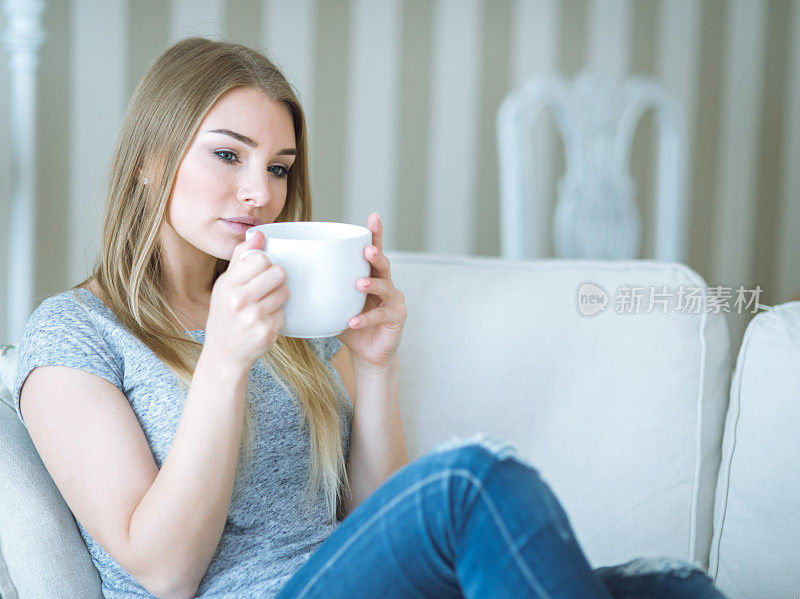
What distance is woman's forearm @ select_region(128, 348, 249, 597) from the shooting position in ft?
2.94

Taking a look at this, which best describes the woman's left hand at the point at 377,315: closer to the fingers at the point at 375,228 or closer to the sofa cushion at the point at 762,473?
the fingers at the point at 375,228

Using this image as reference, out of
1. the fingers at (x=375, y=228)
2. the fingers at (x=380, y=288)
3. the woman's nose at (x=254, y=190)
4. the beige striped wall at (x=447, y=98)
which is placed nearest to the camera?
the fingers at (x=380, y=288)

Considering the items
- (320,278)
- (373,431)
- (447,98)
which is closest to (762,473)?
(373,431)

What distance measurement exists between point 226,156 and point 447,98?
1715 mm

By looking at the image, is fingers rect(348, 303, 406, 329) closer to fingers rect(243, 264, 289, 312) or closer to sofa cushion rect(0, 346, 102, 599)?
fingers rect(243, 264, 289, 312)

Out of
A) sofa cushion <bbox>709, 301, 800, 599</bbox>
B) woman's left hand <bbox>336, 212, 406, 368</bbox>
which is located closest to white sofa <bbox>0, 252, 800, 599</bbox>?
sofa cushion <bbox>709, 301, 800, 599</bbox>

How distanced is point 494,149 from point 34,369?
78.5 inches

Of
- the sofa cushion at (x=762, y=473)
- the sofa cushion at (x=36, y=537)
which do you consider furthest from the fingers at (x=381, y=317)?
the sofa cushion at (x=762, y=473)

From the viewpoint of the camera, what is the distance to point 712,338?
138 centimetres

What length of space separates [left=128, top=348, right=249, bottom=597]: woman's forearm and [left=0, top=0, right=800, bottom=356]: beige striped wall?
143cm

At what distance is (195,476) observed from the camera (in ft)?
2.96

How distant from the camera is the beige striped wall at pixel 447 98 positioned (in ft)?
7.55

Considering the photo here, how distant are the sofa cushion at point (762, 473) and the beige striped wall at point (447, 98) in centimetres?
141
